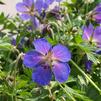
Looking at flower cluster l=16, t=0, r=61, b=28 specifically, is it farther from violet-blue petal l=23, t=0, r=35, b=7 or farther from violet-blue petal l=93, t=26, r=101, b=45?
violet-blue petal l=93, t=26, r=101, b=45

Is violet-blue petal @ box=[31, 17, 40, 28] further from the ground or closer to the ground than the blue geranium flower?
further from the ground

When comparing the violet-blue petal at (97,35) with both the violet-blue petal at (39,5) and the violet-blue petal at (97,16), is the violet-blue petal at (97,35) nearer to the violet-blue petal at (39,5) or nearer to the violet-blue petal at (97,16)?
the violet-blue petal at (97,16)

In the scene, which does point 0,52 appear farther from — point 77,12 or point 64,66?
point 77,12

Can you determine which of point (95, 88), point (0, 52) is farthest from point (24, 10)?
point (95, 88)

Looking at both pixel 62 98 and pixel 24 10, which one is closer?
pixel 62 98

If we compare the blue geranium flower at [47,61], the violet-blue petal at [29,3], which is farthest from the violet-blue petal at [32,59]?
the violet-blue petal at [29,3]

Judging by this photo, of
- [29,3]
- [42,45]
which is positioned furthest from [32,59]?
[29,3]

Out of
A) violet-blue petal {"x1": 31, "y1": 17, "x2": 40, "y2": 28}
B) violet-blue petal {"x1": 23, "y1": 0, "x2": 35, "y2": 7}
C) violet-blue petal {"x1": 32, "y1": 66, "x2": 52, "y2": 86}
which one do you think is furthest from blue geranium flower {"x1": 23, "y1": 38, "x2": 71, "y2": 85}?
violet-blue petal {"x1": 23, "y1": 0, "x2": 35, "y2": 7}
